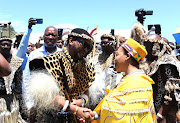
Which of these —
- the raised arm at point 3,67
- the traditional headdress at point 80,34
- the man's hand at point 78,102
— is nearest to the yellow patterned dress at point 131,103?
the man's hand at point 78,102

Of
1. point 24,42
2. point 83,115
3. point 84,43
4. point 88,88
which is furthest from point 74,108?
point 24,42

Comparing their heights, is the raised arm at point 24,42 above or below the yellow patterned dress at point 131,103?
above

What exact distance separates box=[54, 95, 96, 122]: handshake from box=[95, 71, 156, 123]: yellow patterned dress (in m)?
0.23

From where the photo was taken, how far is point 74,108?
2371 millimetres

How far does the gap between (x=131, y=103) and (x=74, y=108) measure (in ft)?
2.15

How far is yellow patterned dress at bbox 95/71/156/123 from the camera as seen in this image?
2.22 m

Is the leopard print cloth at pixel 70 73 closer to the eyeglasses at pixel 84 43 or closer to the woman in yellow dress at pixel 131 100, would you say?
the eyeglasses at pixel 84 43

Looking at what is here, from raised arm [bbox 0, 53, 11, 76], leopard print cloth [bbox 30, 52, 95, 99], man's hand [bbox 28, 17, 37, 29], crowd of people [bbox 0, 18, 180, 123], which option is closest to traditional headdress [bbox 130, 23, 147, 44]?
crowd of people [bbox 0, 18, 180, 123]

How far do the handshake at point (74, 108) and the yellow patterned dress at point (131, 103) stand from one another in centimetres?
23

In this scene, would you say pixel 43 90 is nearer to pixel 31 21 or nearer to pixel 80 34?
pixel 80 34

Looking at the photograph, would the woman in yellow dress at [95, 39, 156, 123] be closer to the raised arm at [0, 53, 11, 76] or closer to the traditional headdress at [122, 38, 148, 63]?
the traditional headdress at [122, 38, 148, 63]

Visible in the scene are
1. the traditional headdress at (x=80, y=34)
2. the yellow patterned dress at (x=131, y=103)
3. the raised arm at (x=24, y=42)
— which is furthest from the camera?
the raised arm at (x=24, y=42)

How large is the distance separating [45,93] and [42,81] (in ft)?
0.46

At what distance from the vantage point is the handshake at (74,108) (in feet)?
7.60
